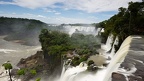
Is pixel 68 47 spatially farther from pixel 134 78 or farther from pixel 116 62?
pixel 134 78

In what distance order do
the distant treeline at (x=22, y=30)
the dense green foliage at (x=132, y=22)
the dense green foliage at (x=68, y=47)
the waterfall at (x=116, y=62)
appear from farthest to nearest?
the distant treeline at (x=22, y=30)
the dense green foliage at (x=68, y=47)
the dense green foliage at (x=132, y=22)
the waterfall at (x=116, y=62)

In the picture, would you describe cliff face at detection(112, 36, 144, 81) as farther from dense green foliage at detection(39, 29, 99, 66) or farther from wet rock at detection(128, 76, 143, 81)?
dense green foliage at detection(39, 29, 99, 66)

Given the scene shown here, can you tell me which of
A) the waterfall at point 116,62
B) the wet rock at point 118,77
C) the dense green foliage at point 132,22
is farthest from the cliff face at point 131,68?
the dense green foliage at point 132,22

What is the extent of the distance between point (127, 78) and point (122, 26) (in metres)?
14.0

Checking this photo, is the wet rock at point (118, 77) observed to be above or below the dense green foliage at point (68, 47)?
above

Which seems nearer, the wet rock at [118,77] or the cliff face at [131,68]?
the wet rock at [118,77]

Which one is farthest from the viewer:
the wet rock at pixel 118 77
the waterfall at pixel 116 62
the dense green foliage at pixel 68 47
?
the dense green foliage at pixel 68 47

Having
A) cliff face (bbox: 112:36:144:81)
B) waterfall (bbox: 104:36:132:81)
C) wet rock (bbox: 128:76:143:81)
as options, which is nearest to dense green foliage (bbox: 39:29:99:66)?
waterfall (bbox: 104:36:132:81)

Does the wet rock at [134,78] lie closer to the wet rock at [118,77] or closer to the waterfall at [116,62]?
the wet rock at [118,77]

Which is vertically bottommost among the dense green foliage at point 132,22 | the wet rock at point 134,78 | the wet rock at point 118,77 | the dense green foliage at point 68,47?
the dense green foliage at point 68,47

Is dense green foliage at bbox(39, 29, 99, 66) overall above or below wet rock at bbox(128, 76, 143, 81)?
below

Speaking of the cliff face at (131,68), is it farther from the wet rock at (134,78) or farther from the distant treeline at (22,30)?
the distant treeline at (22,30)

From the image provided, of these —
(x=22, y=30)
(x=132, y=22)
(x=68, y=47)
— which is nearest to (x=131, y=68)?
(x=132, y=22)

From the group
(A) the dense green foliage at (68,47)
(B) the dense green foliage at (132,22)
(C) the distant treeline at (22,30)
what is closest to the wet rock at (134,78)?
(A) the dense green foliage at (68,47)
